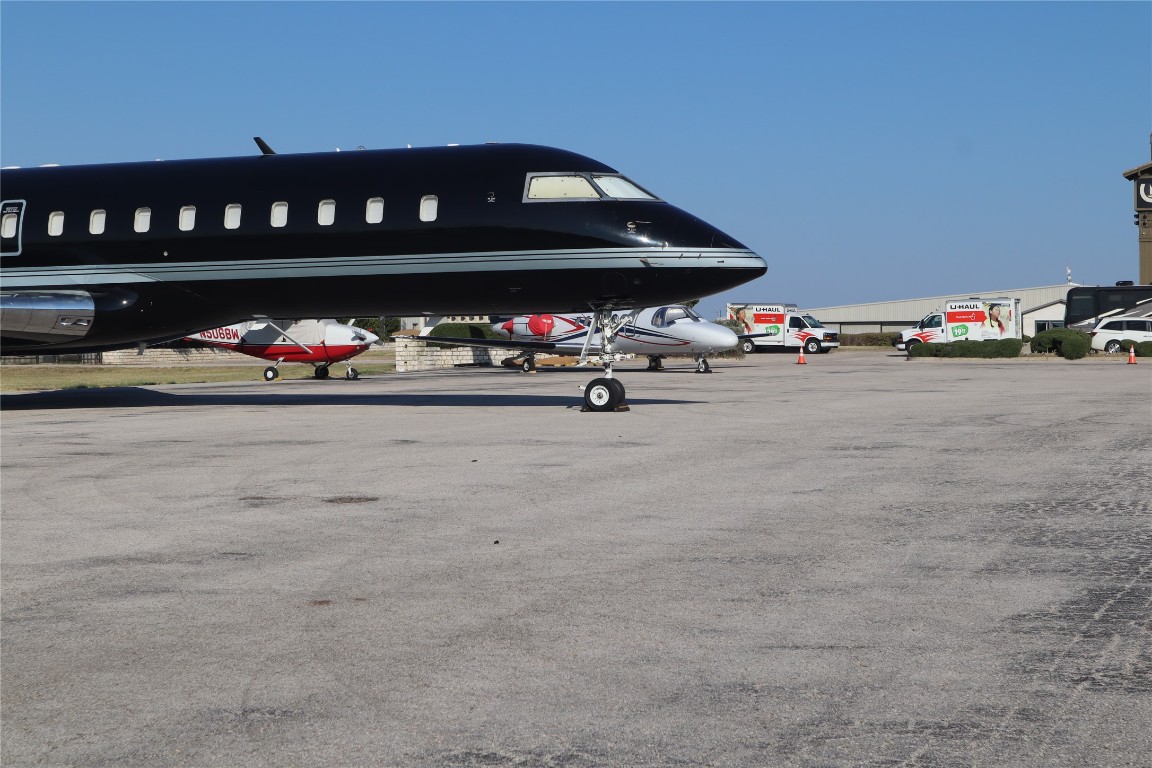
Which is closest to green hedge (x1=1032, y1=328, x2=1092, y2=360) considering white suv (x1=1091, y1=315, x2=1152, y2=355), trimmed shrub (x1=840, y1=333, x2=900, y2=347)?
white suv (x1=1091, y1=315, x2=1152, y2=355)

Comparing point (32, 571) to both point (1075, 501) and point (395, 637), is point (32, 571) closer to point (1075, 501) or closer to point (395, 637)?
point (395, 637)

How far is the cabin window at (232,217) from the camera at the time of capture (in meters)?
19.5

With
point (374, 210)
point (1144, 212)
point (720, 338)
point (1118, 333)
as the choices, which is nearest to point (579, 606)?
point (374, 210)

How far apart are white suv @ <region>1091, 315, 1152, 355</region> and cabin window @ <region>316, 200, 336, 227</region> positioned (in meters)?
47.4

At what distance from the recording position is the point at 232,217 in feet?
64.0

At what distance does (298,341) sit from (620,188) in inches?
794

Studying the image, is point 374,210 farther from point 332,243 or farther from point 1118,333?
point 1118,333

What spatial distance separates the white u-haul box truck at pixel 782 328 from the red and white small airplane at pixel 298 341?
35154 mm

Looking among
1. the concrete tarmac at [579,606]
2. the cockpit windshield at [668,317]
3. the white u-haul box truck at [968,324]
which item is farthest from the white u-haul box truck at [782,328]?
the concrete tarmac at [579,606]

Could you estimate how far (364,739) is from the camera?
4082mm

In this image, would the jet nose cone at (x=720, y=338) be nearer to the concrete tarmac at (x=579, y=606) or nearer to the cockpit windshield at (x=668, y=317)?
the cockpit windshield at (x=668, y=317)

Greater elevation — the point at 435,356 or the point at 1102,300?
the point at 1102,300

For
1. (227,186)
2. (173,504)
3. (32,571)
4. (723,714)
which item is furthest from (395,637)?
(227,186)

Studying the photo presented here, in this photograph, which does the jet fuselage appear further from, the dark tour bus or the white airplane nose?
the dark tour bus
